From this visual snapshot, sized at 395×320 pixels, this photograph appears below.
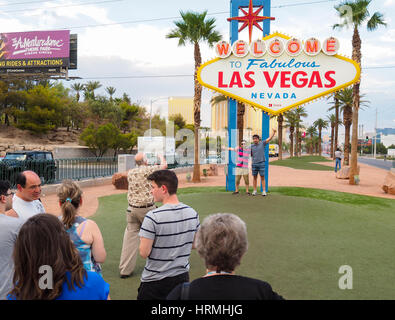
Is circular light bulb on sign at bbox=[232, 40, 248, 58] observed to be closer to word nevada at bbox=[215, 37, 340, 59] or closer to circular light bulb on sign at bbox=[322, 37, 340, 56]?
word nevada at bbox=[215, 37, 340, 59]

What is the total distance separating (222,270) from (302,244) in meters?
5.04

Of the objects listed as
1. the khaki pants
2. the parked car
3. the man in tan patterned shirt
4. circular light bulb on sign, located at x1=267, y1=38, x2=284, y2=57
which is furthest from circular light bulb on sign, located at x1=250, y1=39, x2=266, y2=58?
the parked car

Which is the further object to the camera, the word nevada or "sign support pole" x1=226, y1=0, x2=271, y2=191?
"sign support pole" x1=226, y1=0, x2=271, y2=191

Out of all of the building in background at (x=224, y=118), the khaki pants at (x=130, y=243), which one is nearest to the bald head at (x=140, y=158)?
the khaki pants at (x=130, y=243)

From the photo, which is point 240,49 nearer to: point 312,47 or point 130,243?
point 312,47

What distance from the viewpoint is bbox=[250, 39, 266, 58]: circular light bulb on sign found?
442 inches

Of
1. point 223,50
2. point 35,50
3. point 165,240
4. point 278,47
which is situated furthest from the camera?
point 35,50

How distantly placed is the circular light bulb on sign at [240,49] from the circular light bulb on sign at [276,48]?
732 millimetres

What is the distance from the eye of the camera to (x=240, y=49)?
37.4ft

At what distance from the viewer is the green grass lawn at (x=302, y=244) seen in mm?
4562

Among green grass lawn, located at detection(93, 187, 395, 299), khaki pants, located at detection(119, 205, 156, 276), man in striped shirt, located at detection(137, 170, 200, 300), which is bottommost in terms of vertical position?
green grass lawn, located at detection(93, 187, 395, 299)

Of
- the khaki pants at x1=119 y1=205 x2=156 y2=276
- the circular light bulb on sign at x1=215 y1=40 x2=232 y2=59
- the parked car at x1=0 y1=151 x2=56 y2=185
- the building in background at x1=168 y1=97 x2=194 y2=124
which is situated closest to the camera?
the khaki pants at x1=119 y1=205 x2=156 y2=276

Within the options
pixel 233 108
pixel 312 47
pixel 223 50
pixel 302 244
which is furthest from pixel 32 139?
pixel 302 244
